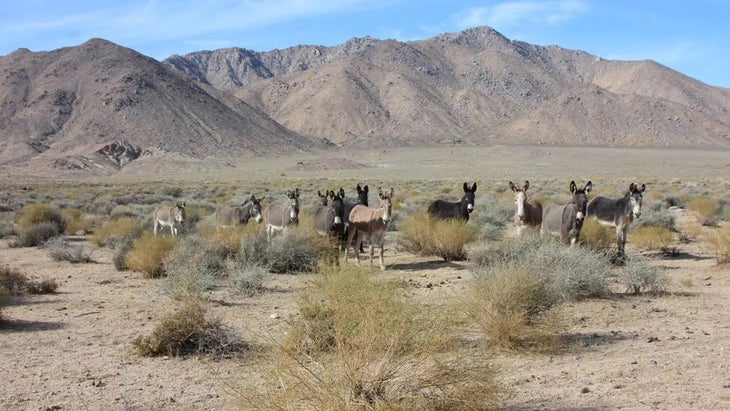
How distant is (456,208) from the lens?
1752cm

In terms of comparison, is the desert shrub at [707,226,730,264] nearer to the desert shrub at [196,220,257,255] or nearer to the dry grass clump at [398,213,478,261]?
the dry grass clump at [398,213,478,261]

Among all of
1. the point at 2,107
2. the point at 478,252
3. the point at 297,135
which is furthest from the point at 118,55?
the point at 478,252

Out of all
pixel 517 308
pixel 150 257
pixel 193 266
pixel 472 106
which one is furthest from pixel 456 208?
pixel 472 106

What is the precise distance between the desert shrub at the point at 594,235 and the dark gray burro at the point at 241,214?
29.3ft

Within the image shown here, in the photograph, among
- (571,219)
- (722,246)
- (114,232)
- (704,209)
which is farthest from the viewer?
(704,209)

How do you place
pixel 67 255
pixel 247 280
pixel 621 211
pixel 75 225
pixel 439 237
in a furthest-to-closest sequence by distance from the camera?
1. pixel 75 225
2. pixel 67 255
3. pixel 439 237
4. pixel 621 211
5. pixel 247 280

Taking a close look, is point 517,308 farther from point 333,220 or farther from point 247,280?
point 333,220

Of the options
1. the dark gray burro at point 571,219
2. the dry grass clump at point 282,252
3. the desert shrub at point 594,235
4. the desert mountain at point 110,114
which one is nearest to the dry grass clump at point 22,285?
the dry grass clump at point 282,252

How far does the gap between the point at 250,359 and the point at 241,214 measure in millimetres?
11736

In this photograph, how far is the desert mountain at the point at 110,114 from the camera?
341ft

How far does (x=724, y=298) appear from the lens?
11008 millimetres

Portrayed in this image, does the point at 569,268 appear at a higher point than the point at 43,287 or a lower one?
higher

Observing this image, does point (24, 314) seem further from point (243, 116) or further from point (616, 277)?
point (243, 116)

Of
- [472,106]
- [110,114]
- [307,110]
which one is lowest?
[110,114]
